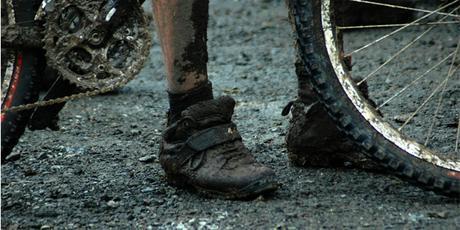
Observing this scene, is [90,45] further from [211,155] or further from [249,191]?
[249,191]

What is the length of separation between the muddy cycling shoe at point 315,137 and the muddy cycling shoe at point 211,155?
0.38 m

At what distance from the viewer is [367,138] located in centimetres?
342

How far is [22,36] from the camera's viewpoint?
339cm

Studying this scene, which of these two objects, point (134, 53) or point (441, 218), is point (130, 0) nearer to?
point (134, 53)

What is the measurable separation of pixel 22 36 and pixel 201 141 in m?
0.73

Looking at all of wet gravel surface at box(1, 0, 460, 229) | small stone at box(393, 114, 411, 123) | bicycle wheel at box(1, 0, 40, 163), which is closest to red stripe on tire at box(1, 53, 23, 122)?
bicycle wheel at box(1, 0, 40, 163)

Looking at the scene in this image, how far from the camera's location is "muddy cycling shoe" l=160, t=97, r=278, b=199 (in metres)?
3.53

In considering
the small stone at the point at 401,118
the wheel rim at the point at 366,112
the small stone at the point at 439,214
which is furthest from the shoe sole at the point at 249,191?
the small stone at the point at 401,118

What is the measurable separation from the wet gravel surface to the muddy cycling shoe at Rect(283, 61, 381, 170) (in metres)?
0.06

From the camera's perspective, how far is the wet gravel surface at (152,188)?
3.34 meters

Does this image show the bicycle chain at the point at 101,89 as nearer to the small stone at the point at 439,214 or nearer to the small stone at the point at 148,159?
the small stone at the point at 148,159

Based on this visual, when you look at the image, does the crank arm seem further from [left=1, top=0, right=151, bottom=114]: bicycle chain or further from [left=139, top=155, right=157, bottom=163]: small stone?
[left=139, top=155, right=157, bottom=163]: small stone

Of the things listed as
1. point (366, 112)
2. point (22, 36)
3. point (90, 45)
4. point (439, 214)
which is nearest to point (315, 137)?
point (366, 112)

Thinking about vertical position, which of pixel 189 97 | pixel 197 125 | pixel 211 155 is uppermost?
pixel 189 97
